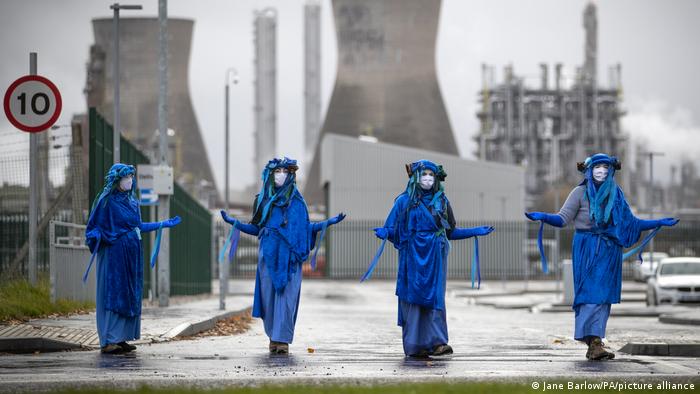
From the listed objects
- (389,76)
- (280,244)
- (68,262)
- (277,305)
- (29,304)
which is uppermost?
(389,76)

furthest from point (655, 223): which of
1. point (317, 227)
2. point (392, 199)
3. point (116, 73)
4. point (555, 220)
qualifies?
point (392, 199)

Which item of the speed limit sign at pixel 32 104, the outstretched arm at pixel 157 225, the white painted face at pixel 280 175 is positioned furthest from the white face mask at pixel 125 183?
the speed limit sign at pixel 32 104

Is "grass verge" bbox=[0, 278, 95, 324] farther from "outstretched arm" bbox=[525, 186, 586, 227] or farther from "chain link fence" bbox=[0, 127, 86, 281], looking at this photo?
"outstretched arm" bbox=[525, 186, 586, 227]

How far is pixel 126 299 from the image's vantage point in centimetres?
1150

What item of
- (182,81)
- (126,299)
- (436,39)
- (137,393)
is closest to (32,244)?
(126,299)

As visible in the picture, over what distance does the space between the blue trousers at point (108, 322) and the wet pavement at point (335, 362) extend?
17cm

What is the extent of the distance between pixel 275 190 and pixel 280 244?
0.47 meters

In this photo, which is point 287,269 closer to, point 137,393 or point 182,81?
point 137,393

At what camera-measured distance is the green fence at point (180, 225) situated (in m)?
17.9

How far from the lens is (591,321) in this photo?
1100 cm

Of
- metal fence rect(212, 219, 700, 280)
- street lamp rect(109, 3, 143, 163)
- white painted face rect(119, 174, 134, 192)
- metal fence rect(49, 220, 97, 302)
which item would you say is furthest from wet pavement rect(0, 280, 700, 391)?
metal fence rect(212, 219, 700, 280)

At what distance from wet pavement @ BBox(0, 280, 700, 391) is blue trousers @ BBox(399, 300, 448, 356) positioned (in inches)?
6.7

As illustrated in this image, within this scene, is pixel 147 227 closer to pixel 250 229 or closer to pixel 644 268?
pixel 250 229

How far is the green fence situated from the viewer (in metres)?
17.9
